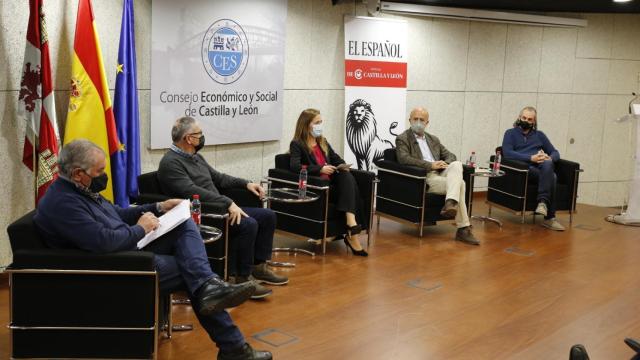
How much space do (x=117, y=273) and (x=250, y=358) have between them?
84cm

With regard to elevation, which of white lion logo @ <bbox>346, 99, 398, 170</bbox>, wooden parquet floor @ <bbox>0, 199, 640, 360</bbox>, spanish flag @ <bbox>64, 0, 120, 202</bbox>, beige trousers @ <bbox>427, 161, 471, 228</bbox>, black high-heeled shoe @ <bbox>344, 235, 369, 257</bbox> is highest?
spanish flag @ <bbox>64, 0, 120, 202</bbox>

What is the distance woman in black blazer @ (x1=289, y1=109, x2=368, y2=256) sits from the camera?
21.2 feet

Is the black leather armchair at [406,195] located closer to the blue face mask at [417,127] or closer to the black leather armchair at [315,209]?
the blue face mask at [417,127]

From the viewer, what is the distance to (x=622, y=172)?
10.9 m

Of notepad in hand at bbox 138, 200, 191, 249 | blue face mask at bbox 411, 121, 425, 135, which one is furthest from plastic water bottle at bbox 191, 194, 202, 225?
blue face mask at bbox 411, 121, 425, 135

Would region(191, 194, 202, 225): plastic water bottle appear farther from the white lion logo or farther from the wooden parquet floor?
the white lion logo

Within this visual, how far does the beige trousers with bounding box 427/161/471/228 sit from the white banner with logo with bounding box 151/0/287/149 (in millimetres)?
1660

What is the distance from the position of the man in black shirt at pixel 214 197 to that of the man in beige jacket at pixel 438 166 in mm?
2295

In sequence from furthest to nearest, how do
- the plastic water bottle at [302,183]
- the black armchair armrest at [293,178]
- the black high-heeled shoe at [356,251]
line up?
the black high-heeled shoe at [356,251] → the black armchair armrest at [293,178] → the plastic water bottle at [302,183]

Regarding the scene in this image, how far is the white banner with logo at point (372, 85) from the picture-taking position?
326 inches

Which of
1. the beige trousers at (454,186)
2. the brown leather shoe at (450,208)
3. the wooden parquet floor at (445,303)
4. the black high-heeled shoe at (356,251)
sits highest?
the beige trousers at (454,186)

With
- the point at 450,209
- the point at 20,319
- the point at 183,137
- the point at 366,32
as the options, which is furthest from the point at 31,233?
the point at 366,32

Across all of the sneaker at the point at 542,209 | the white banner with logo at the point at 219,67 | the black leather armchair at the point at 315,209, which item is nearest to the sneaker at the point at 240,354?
the black leather armchair at the point at 315,209

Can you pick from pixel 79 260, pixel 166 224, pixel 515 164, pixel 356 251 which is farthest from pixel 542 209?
pixel 79 260
